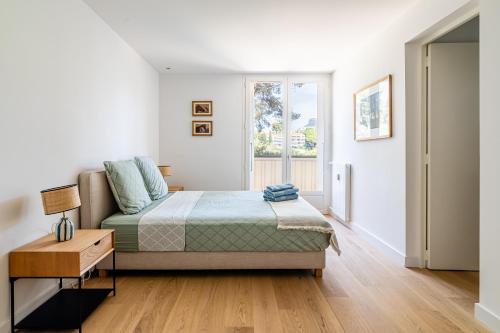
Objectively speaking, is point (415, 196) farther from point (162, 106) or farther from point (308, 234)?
point (162, 106)

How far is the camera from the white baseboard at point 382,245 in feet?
9.56

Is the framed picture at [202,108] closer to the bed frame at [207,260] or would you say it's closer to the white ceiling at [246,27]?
the white ceiling at [246,27]

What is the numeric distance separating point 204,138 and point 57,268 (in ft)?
11.9

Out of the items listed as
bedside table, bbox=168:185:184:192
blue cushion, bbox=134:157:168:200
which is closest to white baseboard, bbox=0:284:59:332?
blue cushion, bbox=134:157:168:200

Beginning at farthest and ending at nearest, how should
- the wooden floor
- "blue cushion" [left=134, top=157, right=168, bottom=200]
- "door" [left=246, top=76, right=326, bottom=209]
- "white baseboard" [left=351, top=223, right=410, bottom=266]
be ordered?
"door" [left=246, top=76, right=326, bottom=209]
"blue cushion" [left=134, top=157, right=168, bottom=200]
"white baseboard" [left=351, top=223, right=410, bottom=266]
the wooden floor

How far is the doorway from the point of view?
2746 mm

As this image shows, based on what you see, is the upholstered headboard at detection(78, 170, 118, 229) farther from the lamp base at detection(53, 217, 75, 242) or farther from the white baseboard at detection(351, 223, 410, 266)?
the white baseboard at detection(351, 223, 410, 266)

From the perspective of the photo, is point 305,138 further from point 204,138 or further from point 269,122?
point 204,138

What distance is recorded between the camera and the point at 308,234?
8.38 ft

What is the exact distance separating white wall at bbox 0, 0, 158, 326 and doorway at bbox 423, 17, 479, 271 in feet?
10.7

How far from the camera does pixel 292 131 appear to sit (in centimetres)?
527

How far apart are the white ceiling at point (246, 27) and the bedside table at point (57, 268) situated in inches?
85.3

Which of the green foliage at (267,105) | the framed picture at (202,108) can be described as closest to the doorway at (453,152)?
the green foliage at (267,105)
